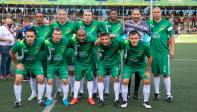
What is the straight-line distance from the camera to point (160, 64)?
31.2 ft

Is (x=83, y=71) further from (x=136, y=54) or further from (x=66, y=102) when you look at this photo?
(x=136, y=54)

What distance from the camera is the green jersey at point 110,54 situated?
356 inches

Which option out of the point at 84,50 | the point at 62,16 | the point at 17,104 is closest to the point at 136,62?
the point at 84,50

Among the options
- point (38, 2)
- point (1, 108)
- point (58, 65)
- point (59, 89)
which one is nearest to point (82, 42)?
point (58, 65)

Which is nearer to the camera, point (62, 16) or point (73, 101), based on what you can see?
point (73, 101)

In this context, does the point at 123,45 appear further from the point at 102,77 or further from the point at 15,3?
the point at 15,3

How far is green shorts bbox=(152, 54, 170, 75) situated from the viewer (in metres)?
9.48

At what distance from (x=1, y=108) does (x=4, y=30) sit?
14.7 ft

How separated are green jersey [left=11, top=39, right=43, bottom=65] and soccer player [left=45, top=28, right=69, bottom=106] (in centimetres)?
20

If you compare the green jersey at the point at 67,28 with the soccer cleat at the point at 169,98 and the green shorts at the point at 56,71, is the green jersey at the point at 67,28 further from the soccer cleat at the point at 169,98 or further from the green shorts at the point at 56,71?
the soccer cleat at the point at 169,98

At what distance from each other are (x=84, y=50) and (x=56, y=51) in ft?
2.02

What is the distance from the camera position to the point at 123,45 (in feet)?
29.3

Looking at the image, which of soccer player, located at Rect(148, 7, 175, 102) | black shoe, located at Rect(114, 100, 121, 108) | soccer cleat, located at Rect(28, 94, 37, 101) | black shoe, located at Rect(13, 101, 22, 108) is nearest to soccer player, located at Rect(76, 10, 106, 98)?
black shoe, located at Rect(114, 100, 121, 108)

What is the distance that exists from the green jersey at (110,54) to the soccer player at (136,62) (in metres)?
0.25
